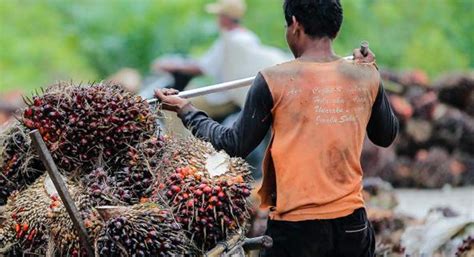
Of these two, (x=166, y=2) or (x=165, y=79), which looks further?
(x=166, y=2)

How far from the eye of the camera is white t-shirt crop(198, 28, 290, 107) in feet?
34.0

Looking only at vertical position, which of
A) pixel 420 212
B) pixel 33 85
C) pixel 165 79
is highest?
pixel 33 85

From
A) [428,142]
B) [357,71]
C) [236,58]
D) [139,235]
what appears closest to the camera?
[139,235]

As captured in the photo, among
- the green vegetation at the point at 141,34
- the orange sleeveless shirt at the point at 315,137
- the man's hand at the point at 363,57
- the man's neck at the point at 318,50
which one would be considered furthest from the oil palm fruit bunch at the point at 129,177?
the green vegetation at the point at 141,34

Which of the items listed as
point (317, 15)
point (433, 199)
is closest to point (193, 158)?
point (317, 15)

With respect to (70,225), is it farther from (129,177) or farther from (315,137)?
(315,137)

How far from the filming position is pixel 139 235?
3.49 metres

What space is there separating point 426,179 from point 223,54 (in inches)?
106

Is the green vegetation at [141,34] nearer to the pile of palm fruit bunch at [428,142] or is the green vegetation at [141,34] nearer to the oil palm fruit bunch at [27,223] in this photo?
the pile of palm fruit bunch at [428,142]

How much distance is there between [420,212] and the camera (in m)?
9.79

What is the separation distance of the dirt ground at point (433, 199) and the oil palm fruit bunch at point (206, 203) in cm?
587

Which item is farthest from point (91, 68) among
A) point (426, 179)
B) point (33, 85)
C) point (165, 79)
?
point (426, 179)

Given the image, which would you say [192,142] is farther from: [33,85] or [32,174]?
[33,85]

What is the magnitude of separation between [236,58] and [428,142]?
2.55 meters
